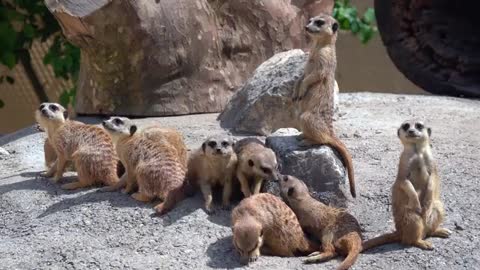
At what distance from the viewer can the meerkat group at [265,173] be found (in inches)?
149

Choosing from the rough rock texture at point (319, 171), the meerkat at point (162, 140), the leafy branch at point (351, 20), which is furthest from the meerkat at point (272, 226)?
the leafy branch at point (351, 20)

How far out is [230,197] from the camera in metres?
4.25

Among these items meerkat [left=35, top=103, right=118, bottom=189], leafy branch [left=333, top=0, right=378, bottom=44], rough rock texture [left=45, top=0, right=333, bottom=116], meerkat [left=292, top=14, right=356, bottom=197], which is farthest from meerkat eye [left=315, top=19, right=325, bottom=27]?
leafy branch [left=333, top=0, right=378, bottom=44]

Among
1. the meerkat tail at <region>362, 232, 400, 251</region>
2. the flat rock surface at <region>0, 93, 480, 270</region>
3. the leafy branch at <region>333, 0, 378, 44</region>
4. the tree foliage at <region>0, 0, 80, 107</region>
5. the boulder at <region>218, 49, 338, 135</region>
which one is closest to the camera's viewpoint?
the flat rock surface at <region>0, 93, 480, 270</region>

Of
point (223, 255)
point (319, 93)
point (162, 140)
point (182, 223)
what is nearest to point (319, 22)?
point (319, 93)

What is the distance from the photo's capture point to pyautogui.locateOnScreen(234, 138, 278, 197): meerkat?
408cm

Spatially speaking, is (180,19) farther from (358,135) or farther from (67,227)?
(67,227)

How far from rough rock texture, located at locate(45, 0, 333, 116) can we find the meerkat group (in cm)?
96

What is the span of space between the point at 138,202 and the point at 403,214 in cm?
120

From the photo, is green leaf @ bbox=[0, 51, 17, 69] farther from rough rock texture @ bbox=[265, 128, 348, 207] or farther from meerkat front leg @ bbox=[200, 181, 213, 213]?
rough rock texture @ bbox=[265, 128, 348, 207]

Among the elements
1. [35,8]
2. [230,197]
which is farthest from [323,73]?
[35,8]

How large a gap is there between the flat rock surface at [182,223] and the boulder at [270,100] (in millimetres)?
296

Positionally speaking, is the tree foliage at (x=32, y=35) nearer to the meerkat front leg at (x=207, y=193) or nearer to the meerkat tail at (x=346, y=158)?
the meerkat front leg at (x=207, y=193)

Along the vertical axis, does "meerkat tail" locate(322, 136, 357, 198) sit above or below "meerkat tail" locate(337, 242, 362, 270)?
above
